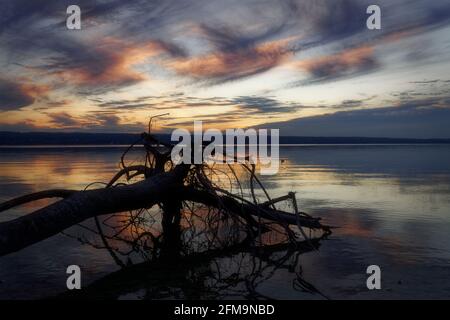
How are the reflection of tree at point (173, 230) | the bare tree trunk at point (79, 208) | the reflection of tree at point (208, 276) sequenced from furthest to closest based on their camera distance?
1. the reflection of tree at point (173, 230)
2. the reflection of tree at point (208, 276)
3. the bare tree trunk at point (79, 208)

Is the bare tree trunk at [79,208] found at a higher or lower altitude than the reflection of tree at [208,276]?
higher

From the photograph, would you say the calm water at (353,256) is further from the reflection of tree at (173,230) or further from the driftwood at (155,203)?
the driftwood at (155,203)

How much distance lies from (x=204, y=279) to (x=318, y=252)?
2.09 meters

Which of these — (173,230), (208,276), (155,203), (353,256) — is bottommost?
(208,276)

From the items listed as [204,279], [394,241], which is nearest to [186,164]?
[204,279]

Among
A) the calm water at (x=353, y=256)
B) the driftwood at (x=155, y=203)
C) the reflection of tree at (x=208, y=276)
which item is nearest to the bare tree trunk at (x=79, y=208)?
the driftwood at (x=155, y=203)

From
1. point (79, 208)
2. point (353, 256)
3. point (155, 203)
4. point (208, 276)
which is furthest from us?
point (155, 203)

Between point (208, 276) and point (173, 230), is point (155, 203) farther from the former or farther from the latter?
point (208, 276)

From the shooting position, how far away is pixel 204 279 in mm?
6055

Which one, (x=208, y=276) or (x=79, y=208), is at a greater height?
(x=79, y=208)

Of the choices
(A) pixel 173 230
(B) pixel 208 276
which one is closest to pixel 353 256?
(B) pixel 208 276

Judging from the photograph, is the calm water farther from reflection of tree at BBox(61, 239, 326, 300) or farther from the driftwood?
the driftwood

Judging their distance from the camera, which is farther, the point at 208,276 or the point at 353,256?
the point at 353,256
